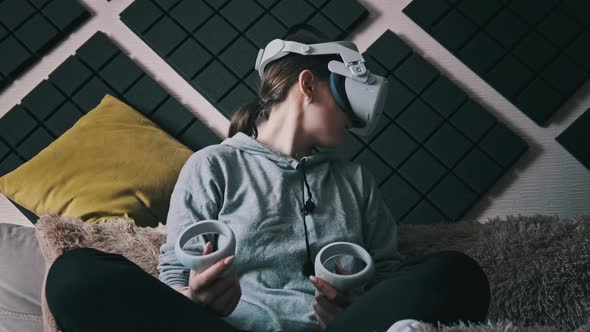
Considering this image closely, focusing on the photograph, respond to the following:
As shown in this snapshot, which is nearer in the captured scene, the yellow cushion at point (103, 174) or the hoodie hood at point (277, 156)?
the hoodie hood at point (277, 156)

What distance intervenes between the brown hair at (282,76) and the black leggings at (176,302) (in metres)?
0.64

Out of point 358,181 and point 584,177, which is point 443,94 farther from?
point 358,181

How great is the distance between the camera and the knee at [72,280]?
86 centimetres

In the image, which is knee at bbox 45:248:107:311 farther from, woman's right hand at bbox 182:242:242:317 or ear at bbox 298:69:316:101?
ear at bbox 298:69:316:101

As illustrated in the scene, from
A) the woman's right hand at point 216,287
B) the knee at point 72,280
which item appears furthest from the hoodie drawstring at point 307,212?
the knee at point 72,280

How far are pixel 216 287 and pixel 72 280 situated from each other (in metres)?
0.22

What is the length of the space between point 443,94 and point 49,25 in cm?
143

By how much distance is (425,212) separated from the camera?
1935mm

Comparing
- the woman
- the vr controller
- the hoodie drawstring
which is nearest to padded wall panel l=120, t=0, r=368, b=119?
the woman

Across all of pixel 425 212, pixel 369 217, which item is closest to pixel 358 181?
pixel 369 217

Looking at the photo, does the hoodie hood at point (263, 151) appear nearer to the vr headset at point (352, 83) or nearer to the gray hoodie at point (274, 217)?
the gray hoodie at point (274, 217)

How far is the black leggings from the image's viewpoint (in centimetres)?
83

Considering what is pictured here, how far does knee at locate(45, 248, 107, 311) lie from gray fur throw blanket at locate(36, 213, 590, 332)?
0.87 feet

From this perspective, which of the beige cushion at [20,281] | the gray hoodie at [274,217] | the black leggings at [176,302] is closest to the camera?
the black leggings at [176,302]
